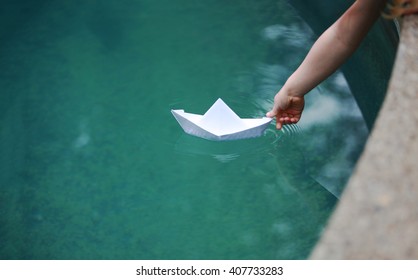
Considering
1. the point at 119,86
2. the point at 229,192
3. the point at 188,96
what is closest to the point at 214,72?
the point at 188,96

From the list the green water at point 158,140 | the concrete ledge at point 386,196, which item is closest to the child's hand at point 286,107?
the green water at point 158,140

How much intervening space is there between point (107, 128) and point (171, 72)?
45cm

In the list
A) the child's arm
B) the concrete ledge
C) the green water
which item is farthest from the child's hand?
the concrete ledge

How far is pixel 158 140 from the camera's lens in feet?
8.07

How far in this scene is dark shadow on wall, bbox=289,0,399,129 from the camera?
2.12 meters

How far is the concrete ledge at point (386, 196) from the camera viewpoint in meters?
0.97

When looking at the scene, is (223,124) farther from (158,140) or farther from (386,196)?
(386,196)

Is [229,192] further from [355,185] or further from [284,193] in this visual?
[355,185]

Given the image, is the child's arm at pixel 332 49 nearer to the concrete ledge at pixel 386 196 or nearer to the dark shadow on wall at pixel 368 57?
the concrete ledge at pixel 386 196

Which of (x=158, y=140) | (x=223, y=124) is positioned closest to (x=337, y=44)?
(x=223, y=124)

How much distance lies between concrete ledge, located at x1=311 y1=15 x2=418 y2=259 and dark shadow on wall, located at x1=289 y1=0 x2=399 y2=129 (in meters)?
0.84

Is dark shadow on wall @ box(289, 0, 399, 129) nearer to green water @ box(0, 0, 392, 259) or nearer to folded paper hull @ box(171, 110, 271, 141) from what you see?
green water @ box(0, 0, 392, 259)

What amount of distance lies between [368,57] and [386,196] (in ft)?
4.84

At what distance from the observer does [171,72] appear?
2.76 m
